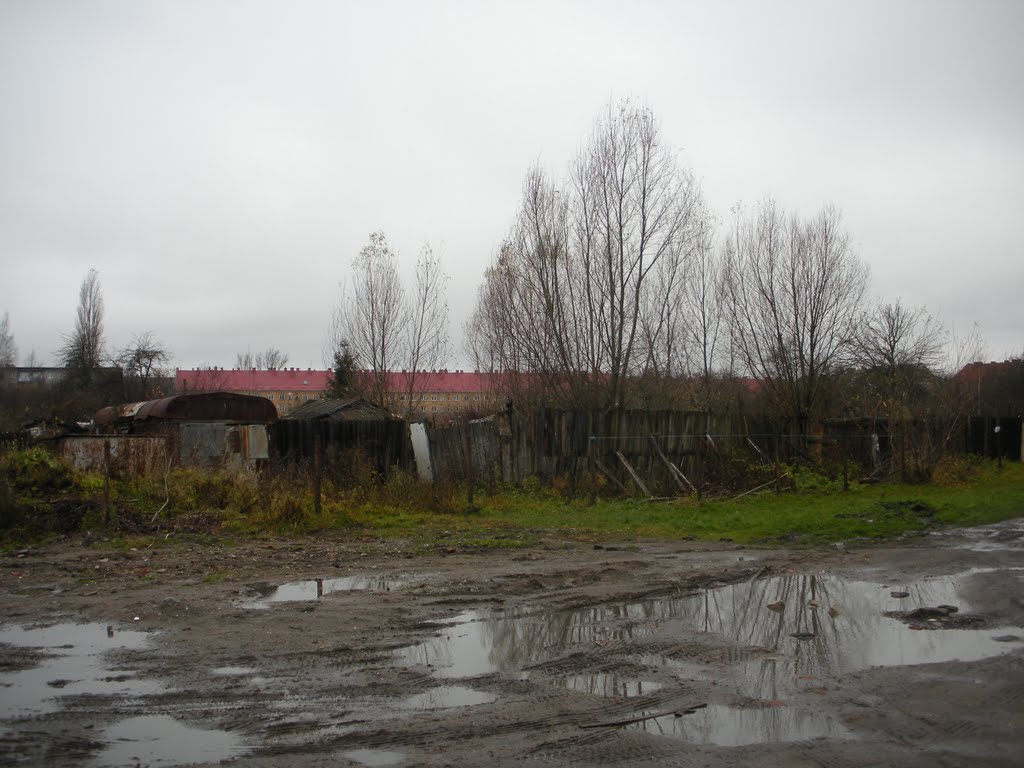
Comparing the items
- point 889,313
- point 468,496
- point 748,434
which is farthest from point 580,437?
point 889,313

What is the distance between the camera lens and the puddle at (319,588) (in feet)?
27.5

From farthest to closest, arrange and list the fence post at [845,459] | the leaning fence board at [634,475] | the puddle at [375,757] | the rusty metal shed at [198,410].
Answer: the rusty metal shed at [198,410]
the fence post at [845,459]
the leaning fence board at [634,475]
the puddle at [375,757]

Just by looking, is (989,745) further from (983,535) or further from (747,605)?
(983,535)

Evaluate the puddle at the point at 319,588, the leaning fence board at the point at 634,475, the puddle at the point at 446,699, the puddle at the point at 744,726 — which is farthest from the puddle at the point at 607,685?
the leaning fence board at the point at 634,475

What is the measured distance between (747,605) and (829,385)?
19.9 meters

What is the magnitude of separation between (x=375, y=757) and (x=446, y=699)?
3.31 feet

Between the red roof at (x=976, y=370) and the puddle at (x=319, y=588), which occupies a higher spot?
the red roof at (x=976, y=370)

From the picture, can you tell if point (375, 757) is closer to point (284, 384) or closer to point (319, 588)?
point (319, 588)

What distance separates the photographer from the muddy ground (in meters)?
4.49

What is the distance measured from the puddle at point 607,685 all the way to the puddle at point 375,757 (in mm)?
1536

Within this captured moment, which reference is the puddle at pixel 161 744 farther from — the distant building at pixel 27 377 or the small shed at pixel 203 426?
the distant building at pixel 27 377

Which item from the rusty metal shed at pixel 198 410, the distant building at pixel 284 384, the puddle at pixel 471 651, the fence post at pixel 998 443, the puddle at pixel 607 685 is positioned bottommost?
the puddle at pixel 471 651

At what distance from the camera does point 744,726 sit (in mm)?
4770

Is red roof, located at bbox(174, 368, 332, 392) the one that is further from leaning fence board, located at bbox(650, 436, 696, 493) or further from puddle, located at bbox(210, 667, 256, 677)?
puddle, located at bbox(210, 667, 256, 677)
